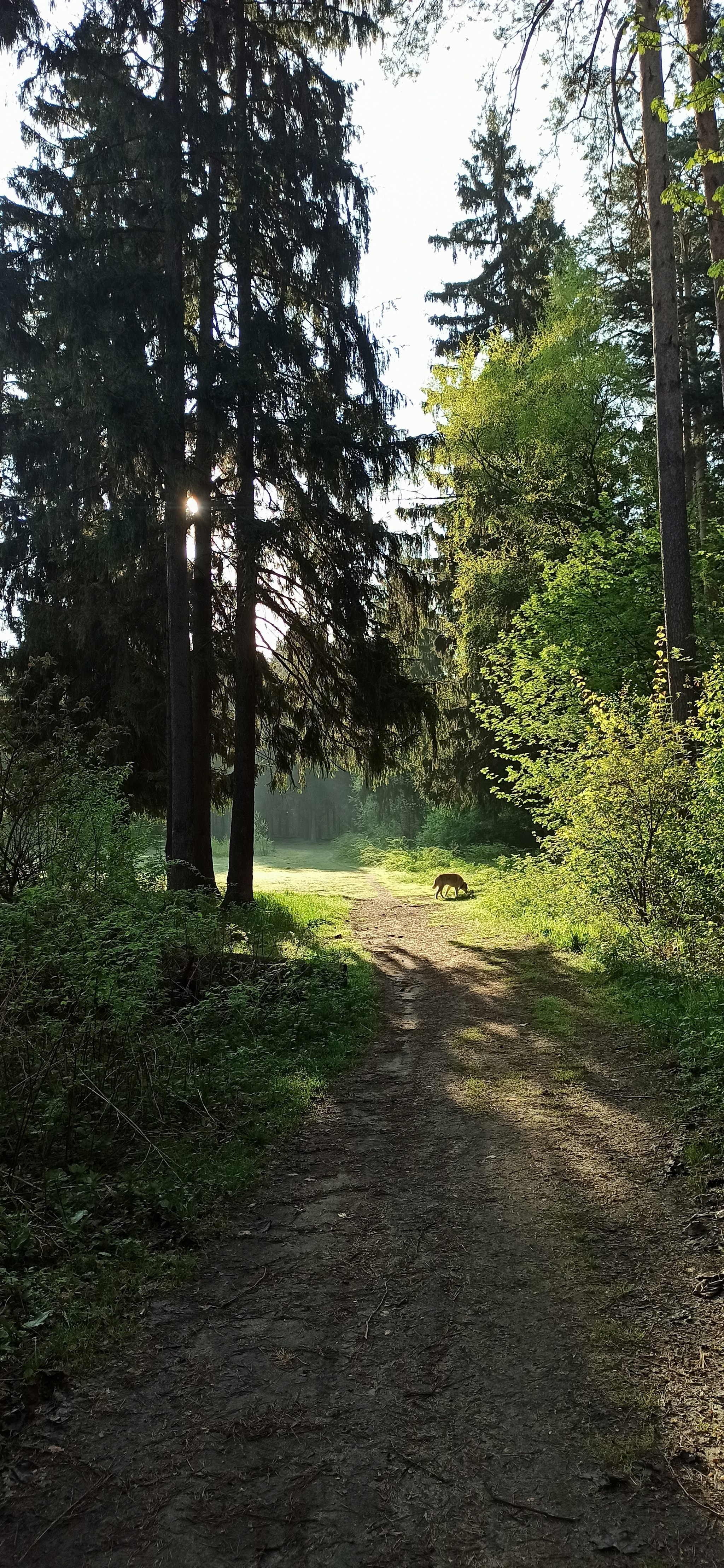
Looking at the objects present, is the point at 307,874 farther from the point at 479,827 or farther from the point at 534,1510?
the point at 534,1510

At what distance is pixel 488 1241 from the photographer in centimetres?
413

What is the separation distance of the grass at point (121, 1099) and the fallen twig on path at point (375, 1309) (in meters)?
0.88

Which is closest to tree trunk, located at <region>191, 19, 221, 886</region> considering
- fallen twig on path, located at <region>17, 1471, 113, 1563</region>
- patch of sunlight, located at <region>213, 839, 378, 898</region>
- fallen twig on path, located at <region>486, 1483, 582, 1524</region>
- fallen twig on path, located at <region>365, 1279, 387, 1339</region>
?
patch of sunlight, located at <region>213, 839, 378, 898</region>

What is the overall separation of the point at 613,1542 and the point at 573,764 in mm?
8578

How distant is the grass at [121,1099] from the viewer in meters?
3.78

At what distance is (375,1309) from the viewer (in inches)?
143

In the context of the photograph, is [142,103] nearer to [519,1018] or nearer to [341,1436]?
[519,1018]

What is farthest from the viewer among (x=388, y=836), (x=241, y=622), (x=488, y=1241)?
(x=388, y=836)

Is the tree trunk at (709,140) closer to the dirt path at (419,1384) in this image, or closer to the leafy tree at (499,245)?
the dirt path at (419,1384)

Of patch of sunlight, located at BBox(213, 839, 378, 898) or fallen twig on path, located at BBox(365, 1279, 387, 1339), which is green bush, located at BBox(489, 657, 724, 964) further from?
patch of sunlight, located at BBox(213, 839, 378, 898)

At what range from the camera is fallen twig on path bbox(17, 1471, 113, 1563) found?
2502 mm

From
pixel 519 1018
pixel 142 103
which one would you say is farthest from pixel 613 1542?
pixel 142 103

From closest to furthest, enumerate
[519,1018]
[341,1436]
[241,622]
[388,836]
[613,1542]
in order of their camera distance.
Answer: [613,1542]
[341,1436]
[519,1018]
[241,622]
[388,836]

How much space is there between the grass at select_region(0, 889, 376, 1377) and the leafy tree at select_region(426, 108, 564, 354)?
70.3ft
